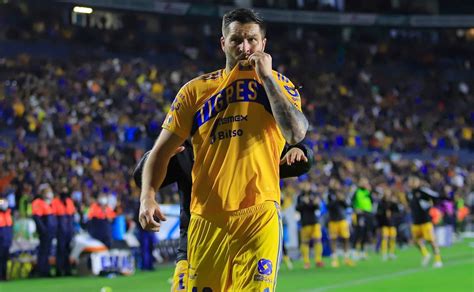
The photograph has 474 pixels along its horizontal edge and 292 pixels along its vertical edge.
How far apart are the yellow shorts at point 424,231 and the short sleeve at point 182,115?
59.3 feet

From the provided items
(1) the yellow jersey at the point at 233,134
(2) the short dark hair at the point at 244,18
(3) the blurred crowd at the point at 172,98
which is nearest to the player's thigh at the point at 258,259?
(1) the yellow jersey at the point at 233,134

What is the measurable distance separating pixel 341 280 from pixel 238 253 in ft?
44.6

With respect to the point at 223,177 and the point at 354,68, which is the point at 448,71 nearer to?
the point at 354,68

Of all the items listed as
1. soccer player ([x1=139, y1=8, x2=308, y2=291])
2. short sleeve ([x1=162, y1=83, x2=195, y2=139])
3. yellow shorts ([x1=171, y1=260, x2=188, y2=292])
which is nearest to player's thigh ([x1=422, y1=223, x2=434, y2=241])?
yellow shorts ([x1=171, y1=260, x2=188, y2=292])

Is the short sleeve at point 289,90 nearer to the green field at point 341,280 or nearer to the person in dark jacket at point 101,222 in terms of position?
the green field at point 341,280

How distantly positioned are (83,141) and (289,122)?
25.3m

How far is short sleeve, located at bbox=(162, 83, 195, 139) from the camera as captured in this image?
18.1 ft

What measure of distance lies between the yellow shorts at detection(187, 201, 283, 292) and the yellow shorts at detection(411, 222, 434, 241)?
59.0 feet

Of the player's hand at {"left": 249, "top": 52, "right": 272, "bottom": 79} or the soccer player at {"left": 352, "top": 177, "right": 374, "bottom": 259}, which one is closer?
the player's hand at {"left": 249, "top": 52, "right": 272, "bottom": 79}

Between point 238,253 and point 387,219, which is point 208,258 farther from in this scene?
point 387,219

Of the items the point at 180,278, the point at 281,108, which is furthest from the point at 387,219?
the point at 281,108

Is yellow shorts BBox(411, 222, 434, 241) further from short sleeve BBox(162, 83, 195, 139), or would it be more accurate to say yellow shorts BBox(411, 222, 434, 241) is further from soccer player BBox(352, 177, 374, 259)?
short sleeve BBox(162, 83, 195, 139)

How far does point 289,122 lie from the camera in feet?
16.8

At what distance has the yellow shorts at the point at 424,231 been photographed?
2300 cm
